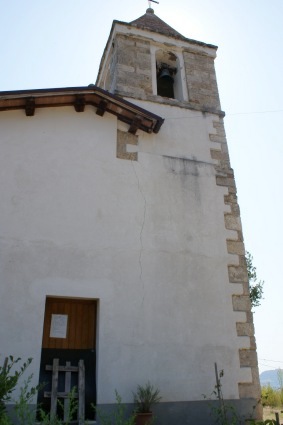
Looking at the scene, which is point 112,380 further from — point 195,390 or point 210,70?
point 210,70

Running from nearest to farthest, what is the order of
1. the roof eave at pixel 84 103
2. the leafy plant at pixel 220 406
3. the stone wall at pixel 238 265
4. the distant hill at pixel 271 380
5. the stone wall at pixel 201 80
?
the leafy plant at pixel 220 406 → the stone wall at pixel 238 265 → the roof eave at pixel 84 103 → the stone wall at pixel 201 80 → the distant hill at pixel 271 380

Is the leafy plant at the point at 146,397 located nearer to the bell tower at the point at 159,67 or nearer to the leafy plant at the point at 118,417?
the leafy plant at the point at 118,417

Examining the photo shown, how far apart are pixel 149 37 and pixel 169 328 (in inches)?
274

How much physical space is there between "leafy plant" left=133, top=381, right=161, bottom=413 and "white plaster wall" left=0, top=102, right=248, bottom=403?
10 centimetres

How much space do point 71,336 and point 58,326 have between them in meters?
0.24

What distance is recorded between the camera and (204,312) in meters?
6.33

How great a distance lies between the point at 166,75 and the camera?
378 inches

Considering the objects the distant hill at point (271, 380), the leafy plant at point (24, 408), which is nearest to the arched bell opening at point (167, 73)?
the distant hill at point (271, 380)

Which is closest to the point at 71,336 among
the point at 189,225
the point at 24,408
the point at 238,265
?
the point at 24,408

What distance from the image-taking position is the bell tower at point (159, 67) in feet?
28.5

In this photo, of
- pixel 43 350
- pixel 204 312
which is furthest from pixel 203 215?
pixel 43 350

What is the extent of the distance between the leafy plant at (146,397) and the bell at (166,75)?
23.1 ft

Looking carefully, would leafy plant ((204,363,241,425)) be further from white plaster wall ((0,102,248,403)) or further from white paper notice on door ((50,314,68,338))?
white paper notice on door ((50,314,68,338))

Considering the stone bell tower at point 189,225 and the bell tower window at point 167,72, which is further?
the bell tower window at point 167,72
